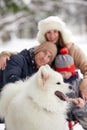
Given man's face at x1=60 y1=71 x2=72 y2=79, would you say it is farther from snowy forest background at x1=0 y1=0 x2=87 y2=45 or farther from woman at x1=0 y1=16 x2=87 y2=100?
snowy forest background at x1=0 y1=0 x2=87 y2=45

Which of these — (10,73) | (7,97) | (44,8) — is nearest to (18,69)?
(10,73)

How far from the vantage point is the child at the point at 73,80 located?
3.29 meters

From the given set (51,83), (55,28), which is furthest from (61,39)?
(51,83)

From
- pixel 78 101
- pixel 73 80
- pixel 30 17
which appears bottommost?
pixel 78 101

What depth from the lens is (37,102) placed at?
9.86ft

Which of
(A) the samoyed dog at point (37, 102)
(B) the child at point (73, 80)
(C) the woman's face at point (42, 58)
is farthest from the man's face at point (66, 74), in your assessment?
(A) the samoyed dog at point (37, 102)

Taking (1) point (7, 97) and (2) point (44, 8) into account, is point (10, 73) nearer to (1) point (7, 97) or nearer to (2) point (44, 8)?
(1) point (7, 97)

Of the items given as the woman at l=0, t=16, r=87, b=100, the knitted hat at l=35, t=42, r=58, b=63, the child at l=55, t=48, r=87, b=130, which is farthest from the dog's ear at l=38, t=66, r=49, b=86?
the woman at l=0, t=16, r=87, b=100

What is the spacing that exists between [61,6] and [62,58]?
12777 millimetres

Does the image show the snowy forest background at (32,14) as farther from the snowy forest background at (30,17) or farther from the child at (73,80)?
the child at (73,80)

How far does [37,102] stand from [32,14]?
11.3m

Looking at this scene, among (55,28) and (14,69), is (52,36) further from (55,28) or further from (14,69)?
(14,69)

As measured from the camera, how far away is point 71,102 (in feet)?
10.7

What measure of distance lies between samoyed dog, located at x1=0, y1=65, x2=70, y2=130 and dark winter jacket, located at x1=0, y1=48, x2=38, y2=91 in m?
0.11
